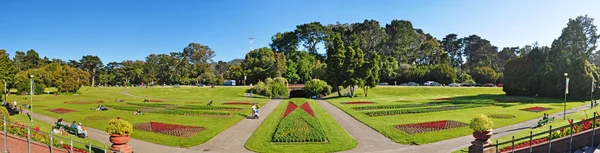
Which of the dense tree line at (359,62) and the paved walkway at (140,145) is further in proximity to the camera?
the dense tree line at (359,62)

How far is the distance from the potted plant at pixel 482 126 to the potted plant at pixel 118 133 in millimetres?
13424

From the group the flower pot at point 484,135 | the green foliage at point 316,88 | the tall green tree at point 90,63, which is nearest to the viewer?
the flower pot at point 484,135

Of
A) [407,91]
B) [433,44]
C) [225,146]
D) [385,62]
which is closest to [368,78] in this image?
[407,91]

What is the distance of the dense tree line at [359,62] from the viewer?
46.7 meters

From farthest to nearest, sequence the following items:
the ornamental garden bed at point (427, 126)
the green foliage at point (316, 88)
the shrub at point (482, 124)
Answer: the green foliage at point (316, 88) < the ornamental garden bed at point (427, 126) < the shrub at point (482, 124)

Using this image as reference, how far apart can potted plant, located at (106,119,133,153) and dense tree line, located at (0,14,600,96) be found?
134 ft

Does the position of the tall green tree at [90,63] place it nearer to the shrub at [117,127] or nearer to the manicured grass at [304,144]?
the manicured grass at [304,144]

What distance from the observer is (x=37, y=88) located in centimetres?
6309

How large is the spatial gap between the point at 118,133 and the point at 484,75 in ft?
301

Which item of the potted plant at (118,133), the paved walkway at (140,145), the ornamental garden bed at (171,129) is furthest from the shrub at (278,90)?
the potted plant at (118,133)

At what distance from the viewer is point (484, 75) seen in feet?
282

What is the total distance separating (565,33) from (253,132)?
4799 cm

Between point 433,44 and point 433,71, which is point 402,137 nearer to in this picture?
point 433,71

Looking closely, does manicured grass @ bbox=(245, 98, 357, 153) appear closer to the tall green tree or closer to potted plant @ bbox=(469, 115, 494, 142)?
potted plant @ bbox=(469, 115, 494, 142)
